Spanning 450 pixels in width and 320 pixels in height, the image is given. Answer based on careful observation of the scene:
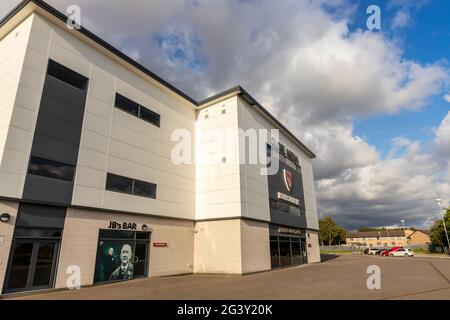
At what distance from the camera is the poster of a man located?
15567mm

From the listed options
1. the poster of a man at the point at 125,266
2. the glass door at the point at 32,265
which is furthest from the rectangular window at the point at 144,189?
the glass door at the point at 32,265

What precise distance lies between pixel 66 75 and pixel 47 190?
6.13 m

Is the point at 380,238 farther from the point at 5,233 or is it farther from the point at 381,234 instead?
the point at 5,233

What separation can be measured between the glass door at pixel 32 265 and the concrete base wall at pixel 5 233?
0.81ft

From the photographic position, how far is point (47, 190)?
12977 millimetres

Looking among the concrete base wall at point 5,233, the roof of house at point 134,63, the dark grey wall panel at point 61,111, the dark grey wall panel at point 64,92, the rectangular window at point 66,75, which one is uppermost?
Result: the roof of house at point 134,63

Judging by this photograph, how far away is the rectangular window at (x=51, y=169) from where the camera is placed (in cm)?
1282

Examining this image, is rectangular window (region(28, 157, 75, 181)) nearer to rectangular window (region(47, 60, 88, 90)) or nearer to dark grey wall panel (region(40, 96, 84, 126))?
dark grey wall panel (region(40, 96, 84, 126))

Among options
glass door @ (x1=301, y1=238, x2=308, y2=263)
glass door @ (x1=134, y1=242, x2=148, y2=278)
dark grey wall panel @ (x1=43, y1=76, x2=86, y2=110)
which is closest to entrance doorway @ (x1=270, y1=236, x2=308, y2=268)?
glass door @ (x1=301, y1=238, x2=308, y2=263)

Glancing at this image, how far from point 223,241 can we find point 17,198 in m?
12.5

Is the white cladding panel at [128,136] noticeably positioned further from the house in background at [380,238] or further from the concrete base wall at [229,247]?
the house in background at [380,238]

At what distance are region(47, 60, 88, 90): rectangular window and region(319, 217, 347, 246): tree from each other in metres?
87.8
